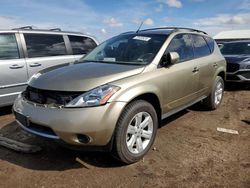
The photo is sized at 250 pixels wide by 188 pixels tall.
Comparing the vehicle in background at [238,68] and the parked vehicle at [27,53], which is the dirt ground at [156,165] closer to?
the parked vehicle at [27,53]

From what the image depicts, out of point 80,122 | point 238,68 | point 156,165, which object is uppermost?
point 80,122

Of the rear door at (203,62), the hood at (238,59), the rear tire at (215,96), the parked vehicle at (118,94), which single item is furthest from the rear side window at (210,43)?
the hood at (238,59)

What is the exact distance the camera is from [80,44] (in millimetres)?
6715

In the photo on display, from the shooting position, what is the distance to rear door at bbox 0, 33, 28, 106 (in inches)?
203

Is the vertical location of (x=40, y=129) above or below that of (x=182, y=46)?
below

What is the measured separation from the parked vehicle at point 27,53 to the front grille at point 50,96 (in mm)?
2044

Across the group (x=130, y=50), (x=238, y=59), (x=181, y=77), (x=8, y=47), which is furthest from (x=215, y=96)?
(x=8, y=47)

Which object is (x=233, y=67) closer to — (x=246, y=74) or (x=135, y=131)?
(x=246, y=74)

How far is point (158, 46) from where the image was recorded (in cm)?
402

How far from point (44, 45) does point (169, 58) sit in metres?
3.25

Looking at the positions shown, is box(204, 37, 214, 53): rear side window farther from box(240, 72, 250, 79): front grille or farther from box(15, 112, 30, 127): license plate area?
box(15, 112, 30, 127): license plate area

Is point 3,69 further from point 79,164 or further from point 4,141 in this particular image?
point 79,164

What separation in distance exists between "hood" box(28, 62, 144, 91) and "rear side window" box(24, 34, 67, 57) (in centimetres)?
220

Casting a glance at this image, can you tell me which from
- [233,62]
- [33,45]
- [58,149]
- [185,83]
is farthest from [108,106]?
[233,62]
